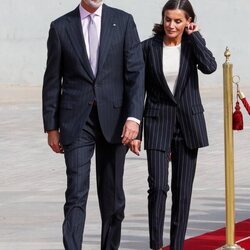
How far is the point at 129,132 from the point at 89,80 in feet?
1.29

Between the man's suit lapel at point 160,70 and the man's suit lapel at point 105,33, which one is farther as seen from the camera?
the man's suit lapel at point 160,70

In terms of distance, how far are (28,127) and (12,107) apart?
112 inches

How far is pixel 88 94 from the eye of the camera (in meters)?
7.27

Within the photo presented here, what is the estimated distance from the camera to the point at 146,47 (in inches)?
304

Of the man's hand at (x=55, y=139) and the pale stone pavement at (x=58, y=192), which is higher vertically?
the man's hand at (x=55, y=139)

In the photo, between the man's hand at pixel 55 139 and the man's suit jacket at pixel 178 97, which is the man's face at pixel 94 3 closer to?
the man's suit jacket at pixel 178 97

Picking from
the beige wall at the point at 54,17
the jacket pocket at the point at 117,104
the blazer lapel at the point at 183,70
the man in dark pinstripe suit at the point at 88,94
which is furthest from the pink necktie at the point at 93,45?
the beige wall at the point at 54,17

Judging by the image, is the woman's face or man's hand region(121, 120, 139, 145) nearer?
man's hand region(121, 120, 139, 145)

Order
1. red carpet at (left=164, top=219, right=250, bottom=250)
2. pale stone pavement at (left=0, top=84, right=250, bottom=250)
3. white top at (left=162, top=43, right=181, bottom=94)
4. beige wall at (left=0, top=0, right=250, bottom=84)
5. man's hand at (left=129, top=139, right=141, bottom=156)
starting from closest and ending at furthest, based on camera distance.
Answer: man's hand at (left=129, top=139, right=141, bottom=156) → white top at (left=162, top=43, right=181, bottom=94) → red carpet at (left=164, top=219, right=250, bottom=250) → pale stone pavement at (left=0, top=84, right=250, bottom=250) → beige wall at (left=0, top=0, right=250, bottom=84)

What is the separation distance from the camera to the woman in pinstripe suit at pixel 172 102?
7633mm

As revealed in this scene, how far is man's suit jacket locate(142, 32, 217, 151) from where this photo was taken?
7.64 meters

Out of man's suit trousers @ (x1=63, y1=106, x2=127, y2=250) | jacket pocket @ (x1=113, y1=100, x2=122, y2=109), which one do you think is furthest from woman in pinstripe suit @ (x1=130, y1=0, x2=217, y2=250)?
jacket pocket @ (x1=113, y1=100, x2=122, y2=109)

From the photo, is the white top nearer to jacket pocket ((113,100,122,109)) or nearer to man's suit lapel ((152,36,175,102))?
man's suit lapel ((152,36,175,102))

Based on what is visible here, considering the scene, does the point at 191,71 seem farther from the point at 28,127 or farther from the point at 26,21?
the point at 26,21
